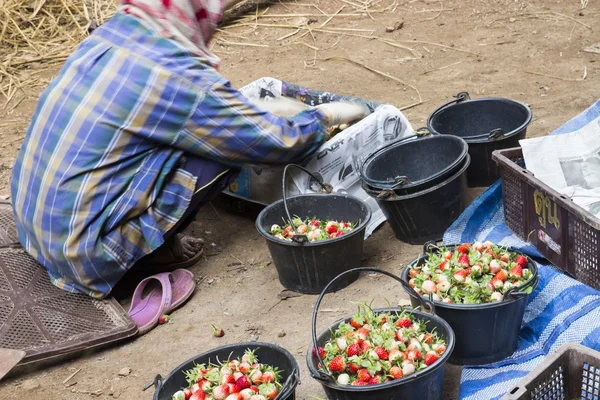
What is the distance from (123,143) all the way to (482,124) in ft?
5.74

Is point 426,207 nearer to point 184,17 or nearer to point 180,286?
point 180,286

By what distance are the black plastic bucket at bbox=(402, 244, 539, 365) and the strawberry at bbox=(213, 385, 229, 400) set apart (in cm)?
67

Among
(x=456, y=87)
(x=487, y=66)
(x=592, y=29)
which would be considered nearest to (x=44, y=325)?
(x=456, y=87)

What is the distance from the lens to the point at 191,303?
333 centimetres

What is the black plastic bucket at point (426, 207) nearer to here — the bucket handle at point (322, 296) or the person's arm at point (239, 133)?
the person's arm at point (239, 133)

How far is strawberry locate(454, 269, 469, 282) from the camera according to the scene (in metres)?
2.55

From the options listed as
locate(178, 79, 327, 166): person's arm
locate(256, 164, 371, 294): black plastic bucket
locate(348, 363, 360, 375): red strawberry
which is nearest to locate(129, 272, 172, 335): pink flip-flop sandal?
locate(256, 164, 371, 294): black plastic bucket

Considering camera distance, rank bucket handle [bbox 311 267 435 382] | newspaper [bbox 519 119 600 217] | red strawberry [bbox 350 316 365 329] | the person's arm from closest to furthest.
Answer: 1. bucket handle [bbox 311 267 435 382]
2. red strawberry [bbox 350 316 365 329]
3. newspaper [bbox 519 119 600 217]
4. the person's arm

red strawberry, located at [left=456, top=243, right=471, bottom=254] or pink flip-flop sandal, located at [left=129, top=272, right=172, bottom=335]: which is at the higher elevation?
red strawberry, located at [left=456, top=243, right=471, bottom=254]

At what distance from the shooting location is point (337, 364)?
2.25 m

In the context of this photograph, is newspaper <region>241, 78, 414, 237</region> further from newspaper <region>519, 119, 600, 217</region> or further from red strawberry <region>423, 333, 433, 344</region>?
red strawberry <region>423, 333, 433, 344</region>

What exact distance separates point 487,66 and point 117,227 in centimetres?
292

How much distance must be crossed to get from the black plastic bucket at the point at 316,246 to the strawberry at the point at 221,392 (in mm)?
874

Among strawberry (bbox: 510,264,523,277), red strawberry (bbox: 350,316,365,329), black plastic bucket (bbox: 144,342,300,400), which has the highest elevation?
strawberry (bbox: 510,264,523,277)
